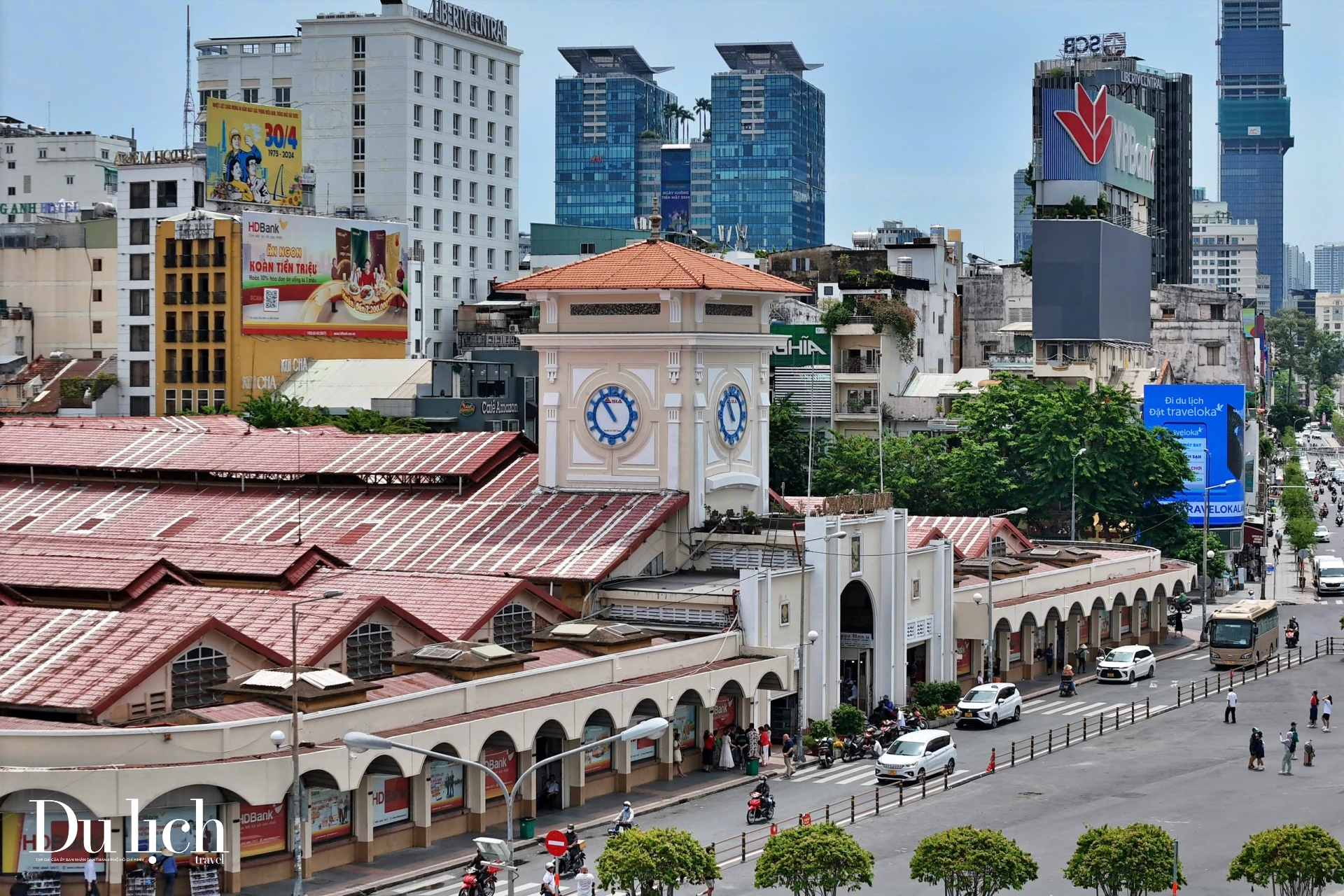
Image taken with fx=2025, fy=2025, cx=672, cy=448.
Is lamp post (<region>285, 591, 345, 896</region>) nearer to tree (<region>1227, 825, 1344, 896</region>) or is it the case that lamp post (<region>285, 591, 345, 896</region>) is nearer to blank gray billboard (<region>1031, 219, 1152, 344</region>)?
tree (<region>1227, 825, 1344, 896</region>)

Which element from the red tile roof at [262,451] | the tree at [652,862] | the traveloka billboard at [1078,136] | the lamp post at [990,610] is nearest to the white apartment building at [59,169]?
the traveloka billboard at [1078,136]

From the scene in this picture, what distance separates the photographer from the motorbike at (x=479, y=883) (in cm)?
4634

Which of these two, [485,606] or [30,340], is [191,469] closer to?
[485,606]

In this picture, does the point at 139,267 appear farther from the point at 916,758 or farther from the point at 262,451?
the point at 916,758

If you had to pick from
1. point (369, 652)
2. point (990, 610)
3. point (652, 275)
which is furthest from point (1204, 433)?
point (369, 652)

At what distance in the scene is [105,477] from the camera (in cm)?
8631

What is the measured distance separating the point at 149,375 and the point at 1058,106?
69.3m

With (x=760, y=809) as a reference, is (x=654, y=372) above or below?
above

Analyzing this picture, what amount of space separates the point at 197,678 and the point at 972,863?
889 inches

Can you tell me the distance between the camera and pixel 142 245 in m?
144

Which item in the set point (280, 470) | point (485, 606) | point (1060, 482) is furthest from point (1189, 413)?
point (485, 606)

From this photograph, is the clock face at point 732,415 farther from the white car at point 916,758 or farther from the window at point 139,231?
the window at point 139,231

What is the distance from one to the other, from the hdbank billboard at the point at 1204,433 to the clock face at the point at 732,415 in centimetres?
5514

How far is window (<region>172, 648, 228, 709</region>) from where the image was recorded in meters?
54.2
